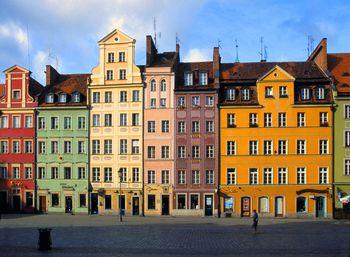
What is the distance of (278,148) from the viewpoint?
5859 cm

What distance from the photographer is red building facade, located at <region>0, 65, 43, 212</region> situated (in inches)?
2506

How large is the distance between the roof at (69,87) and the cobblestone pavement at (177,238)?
1645cm

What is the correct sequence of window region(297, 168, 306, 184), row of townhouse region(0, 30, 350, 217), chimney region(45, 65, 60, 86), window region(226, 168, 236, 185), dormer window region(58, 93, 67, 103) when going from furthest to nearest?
chimney region(45, 65, 60, 86) < dormer window region(58, 93, 67, 103) < window region(226, 168, 236, 185) < window region(297, 168, 306, 184) < row of townhouse region(0, 30, 350, 217)

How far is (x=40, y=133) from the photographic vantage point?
6350cm

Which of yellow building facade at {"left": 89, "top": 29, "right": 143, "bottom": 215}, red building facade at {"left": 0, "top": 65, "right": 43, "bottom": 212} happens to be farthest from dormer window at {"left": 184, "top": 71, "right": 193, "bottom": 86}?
red building facade at {"left": 0, "top": 65, "right": 43, "bottom": 212}

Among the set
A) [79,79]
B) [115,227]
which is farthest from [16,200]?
[115,227]

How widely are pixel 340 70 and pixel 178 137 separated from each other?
2050cm

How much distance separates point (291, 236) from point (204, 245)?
8.36 meters

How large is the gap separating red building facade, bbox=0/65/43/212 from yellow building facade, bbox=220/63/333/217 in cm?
2342

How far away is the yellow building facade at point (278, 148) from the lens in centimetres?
5797

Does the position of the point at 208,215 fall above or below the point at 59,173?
below

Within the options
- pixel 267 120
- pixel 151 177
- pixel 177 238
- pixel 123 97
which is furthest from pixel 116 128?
pixel 177 238

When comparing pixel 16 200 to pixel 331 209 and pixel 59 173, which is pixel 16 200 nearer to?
pixel 59 173

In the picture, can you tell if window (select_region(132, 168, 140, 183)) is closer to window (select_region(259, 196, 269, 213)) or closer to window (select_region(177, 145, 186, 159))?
window (select_region(177, 145, 186, 159))
